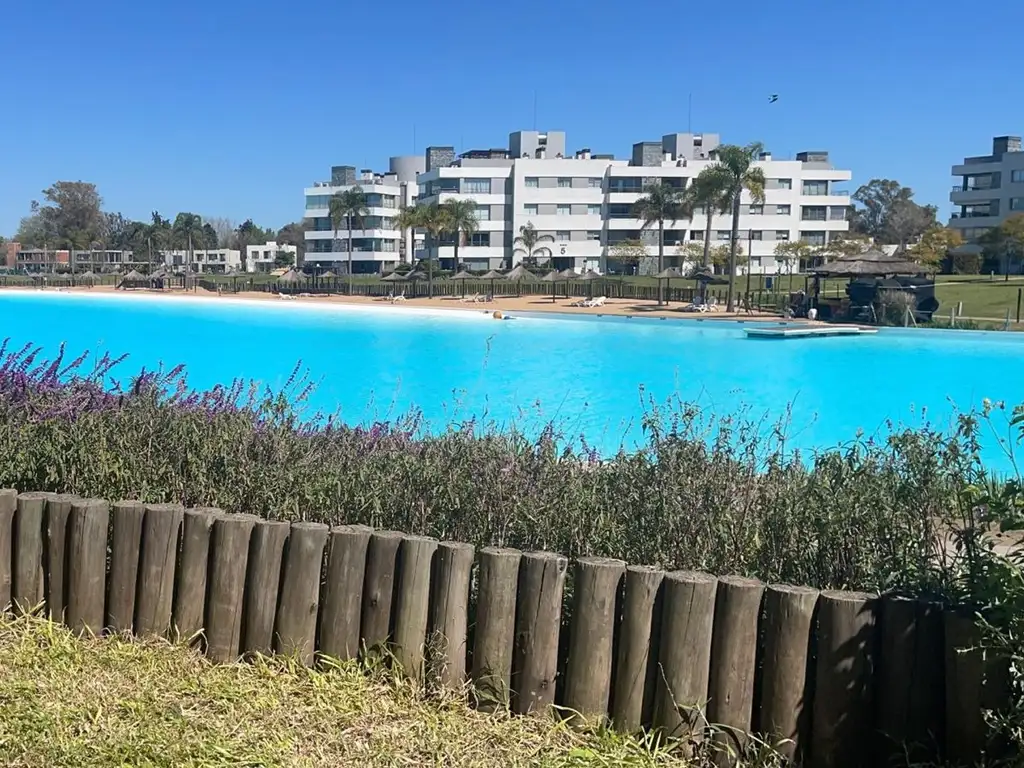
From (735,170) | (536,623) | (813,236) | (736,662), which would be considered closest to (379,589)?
(536,623)

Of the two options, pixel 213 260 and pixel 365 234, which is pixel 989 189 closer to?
pixel 365 234

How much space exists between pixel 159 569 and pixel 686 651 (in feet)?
6.85

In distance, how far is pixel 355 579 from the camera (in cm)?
359

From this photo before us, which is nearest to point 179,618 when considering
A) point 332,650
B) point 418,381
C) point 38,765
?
point 332,650

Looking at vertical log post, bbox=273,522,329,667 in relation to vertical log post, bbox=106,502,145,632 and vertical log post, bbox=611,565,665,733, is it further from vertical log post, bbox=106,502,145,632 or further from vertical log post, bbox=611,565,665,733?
vertical log post, bbox=611,565,665,733

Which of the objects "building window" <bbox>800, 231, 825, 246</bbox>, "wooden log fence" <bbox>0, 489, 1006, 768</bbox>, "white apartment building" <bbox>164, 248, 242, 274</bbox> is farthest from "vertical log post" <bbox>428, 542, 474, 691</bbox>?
"white apartment building" <bbox>164, 248, 242, 274</bbox>

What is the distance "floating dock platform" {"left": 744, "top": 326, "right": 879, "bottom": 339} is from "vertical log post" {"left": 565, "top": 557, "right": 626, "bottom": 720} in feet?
89.5

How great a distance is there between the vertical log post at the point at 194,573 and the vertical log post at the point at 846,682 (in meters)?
2.30

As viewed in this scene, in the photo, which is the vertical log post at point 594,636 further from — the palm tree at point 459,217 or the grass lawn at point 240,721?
the palm tree at point 459,217

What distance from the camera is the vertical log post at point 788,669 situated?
122 inches

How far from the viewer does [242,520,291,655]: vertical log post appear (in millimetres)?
3703

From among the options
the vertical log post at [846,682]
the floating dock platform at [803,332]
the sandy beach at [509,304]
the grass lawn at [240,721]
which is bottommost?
the grass lawn at [240,721]

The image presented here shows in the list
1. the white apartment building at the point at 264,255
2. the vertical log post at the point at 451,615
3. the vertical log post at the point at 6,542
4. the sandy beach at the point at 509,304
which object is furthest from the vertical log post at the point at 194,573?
the white apartment building at the point at 264,255

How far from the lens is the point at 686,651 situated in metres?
3.17
